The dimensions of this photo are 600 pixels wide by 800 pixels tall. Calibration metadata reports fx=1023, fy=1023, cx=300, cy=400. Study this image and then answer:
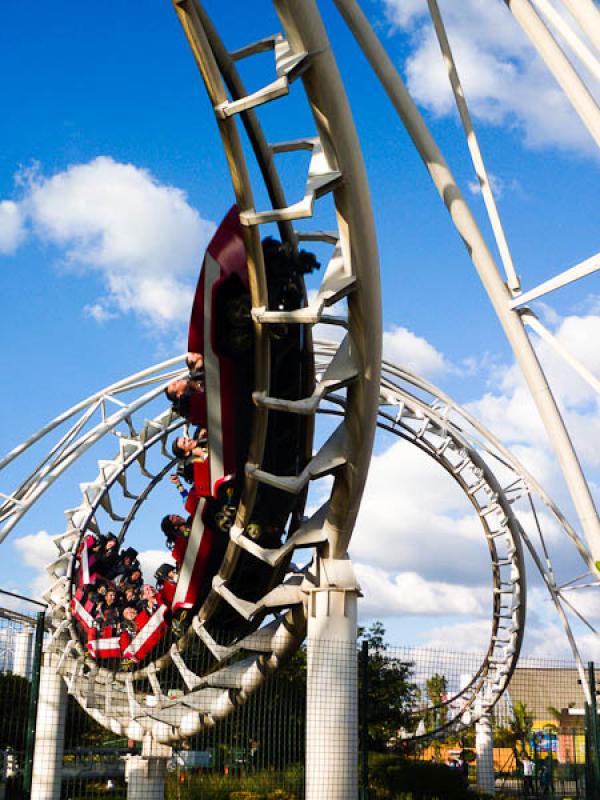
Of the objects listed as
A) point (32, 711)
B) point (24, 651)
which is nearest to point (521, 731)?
point (24, 651)

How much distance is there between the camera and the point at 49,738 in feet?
51.5

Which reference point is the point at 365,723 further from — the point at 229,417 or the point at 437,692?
the point at 437,692

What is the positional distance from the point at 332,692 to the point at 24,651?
3.54m

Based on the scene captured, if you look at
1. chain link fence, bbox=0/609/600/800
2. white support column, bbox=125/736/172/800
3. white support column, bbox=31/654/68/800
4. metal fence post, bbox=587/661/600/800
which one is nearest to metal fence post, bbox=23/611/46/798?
chain link fence, bbox=0/609/600/800

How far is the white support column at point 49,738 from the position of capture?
1428 cm

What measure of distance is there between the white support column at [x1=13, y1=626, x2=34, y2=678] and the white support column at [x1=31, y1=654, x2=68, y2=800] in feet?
2.64

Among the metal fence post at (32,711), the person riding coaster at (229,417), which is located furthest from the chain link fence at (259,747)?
the person riding coaster at (229,417)

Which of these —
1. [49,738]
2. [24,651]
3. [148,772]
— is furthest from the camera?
[148,772]

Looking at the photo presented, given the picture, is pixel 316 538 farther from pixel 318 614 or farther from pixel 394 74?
pixel 394 74

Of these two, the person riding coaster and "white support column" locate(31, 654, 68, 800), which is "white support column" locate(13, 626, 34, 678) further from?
the person riding coaster

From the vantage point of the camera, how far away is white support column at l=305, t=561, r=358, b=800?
1152 cm

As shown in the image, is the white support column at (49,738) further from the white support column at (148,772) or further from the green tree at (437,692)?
the green tree at (437,692)

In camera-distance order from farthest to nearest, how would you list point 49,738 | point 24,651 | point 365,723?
point 49,738, point 365,723, point 24,651

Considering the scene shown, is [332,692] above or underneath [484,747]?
above
